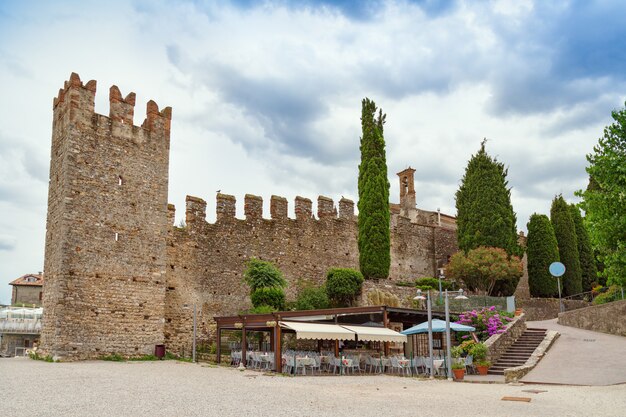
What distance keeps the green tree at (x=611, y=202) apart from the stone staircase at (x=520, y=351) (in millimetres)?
5469

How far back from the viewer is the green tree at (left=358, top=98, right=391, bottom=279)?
28578 mm

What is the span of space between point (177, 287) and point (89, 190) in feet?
17.6

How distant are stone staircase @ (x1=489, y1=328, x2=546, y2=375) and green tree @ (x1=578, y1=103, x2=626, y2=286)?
17.9 ft

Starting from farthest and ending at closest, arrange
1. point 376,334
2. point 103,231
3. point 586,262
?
point 586,262
point 103,231
point 376,334

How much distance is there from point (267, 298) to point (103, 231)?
23.0 ft

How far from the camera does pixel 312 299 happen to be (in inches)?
998

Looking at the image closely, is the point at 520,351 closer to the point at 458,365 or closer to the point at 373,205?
the point at 458,365

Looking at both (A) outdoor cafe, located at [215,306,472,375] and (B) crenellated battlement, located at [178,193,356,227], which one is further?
(B) crenellated battlement, located at [178,193,356,227]

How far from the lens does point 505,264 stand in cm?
2938

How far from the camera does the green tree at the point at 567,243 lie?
35.6 metres

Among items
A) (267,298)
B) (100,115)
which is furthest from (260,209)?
(100,115)

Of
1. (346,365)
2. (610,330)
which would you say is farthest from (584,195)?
(610,330)

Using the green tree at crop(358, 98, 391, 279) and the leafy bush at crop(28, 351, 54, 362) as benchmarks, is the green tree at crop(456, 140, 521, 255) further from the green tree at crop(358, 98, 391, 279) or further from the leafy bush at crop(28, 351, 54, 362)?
the leafy bush at crop(28, 351, 54, 362)

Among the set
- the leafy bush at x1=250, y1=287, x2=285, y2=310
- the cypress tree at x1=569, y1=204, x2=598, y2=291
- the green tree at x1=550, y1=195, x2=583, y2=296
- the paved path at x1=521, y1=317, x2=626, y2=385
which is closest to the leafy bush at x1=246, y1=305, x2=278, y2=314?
the leafy bush at x1=250, y1=287, x2=285, y2=310
